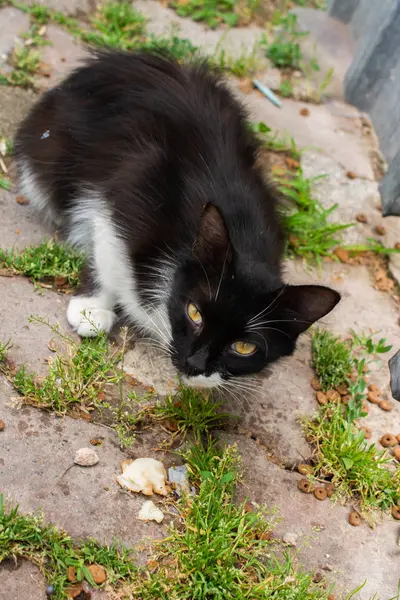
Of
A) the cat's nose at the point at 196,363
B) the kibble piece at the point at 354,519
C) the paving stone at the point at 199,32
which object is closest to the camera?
the cat's nose at the point at 196,363

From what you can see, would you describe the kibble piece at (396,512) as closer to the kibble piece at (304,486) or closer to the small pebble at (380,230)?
the kibble piece at (304,486)

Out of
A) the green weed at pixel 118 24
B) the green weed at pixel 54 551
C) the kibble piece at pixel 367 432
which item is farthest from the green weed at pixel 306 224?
the green weed at pixel 54 551

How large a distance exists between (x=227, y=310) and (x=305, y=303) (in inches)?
10.9

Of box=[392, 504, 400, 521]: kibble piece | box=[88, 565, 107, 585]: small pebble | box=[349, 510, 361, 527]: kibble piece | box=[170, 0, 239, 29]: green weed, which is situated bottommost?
box=[88, 565, 107, 585]: small pebble

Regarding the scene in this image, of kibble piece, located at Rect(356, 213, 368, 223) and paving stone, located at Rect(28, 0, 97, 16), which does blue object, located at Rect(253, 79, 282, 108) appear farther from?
paving stone, located at Rect(28, 0, 97, 16)

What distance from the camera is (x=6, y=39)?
404 cm

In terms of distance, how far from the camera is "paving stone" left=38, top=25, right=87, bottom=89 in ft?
13.1

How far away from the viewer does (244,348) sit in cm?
234

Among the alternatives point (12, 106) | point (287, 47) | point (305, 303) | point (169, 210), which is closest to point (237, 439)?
point (305, 303)

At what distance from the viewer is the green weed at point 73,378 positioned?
2441 mm

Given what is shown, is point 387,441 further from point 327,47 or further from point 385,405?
point 327,47

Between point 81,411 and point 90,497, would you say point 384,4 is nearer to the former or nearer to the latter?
point 81,411

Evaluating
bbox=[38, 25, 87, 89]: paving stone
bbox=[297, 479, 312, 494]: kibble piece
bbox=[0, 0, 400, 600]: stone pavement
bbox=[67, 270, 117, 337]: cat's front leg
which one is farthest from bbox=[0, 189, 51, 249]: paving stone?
bbox=[297, 479, 312, 494]: kibble piece

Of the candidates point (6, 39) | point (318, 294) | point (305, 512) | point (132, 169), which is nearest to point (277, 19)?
point (6, 39)
